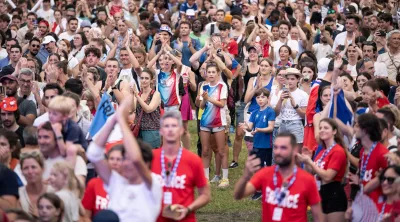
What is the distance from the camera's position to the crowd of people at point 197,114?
389 inches

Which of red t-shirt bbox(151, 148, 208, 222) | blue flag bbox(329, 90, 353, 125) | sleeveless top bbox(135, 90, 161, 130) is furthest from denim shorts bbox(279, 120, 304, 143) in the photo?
red t-shirt bbox(151, 148, 208, 222)

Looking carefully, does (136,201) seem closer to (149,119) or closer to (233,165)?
(149,119)

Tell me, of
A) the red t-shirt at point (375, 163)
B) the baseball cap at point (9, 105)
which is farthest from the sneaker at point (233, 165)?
the red t-shirt at point (375, 163)

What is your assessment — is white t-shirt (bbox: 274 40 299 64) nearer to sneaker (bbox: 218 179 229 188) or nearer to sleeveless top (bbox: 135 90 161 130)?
sneaker (bbox: 218 179 229 188)

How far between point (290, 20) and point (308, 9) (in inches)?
96.2

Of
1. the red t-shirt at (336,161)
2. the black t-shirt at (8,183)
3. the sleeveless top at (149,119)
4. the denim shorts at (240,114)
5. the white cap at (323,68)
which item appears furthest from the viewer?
the denim shorts at (240,114)

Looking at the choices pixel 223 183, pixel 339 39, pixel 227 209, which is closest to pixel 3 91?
pixel 227 209

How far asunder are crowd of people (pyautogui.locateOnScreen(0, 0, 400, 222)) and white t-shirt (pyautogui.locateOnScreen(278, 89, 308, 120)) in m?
0.02

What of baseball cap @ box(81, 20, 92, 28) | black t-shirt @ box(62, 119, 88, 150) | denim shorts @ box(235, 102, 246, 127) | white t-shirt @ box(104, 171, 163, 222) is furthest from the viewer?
baseball cap @ box(81, 20, 92, 28)

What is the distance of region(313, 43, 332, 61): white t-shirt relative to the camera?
884 inches

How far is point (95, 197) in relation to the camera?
1009 centimetres

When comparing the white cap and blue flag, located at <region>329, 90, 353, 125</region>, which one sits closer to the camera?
blue flag, located at <region>329, 90, 353, 125</region>

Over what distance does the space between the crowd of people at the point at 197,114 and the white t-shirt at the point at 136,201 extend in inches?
0.5

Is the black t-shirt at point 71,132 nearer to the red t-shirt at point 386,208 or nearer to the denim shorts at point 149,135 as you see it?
the red t-shirt at point 386,208
